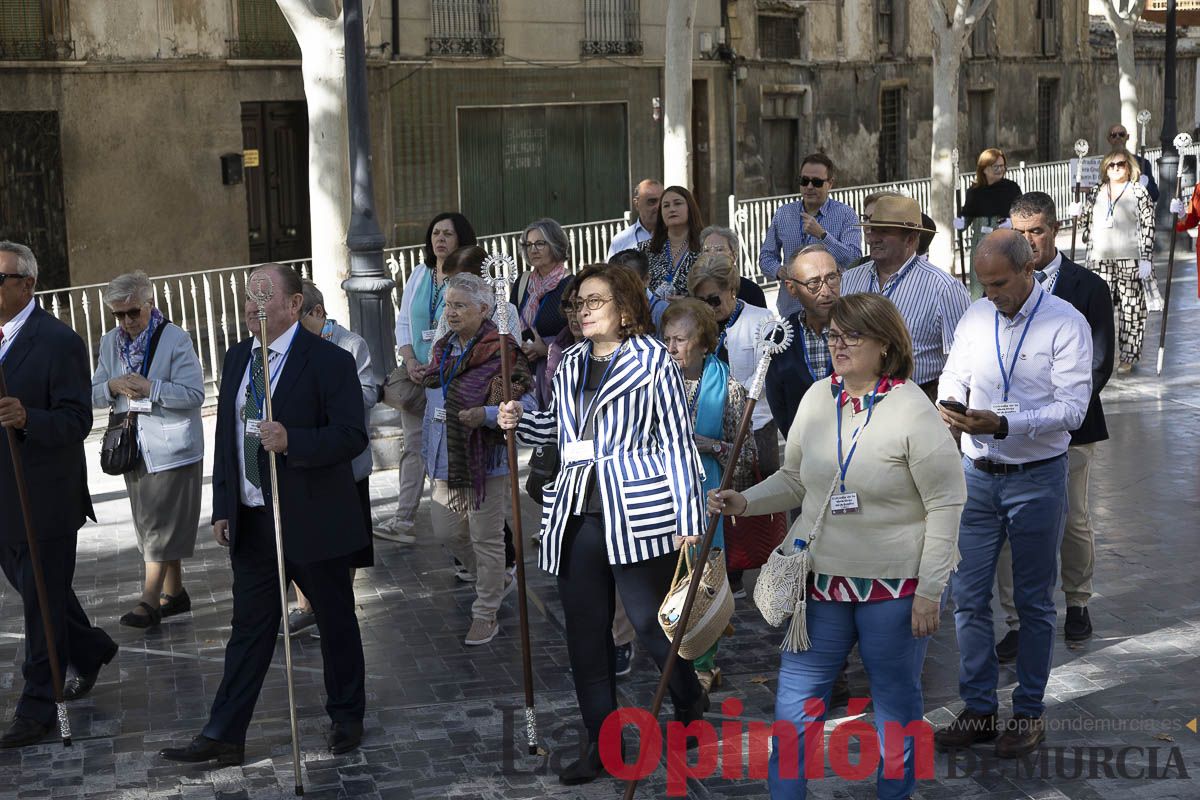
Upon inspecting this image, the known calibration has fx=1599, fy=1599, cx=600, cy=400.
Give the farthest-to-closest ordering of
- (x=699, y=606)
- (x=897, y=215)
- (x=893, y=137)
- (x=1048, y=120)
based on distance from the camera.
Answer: (x=1048, y=120) < (x=893, y=137) < (x=897, y=215) < (x=699, y=606)

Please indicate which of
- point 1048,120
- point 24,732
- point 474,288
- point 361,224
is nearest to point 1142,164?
point 361,224

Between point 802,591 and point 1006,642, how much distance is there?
2.38 metres

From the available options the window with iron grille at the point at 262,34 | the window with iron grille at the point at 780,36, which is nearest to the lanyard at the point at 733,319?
the window with iron grille at the point at 262,34

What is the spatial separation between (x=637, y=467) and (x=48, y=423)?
245 centimetres

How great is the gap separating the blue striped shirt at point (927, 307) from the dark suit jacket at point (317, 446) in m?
2.32

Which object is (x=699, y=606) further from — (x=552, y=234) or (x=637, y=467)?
(x=552, y=234)

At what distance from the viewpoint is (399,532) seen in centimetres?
948

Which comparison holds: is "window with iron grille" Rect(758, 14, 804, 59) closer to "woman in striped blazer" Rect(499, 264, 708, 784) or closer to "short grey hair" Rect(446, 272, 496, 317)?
"short grey hair" Rect(446, 272, 496, 317)

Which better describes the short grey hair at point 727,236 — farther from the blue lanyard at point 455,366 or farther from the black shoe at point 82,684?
the black shoe at point 82,684

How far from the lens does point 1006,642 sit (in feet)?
23.5

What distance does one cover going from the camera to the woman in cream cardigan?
5.00 m

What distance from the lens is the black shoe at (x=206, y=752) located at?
614cm

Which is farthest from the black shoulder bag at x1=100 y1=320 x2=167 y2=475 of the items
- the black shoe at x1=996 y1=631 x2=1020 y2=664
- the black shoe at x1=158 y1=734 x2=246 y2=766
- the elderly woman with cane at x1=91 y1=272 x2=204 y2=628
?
the black shoe at x1=996 y1=631 x2=1020 y2=664

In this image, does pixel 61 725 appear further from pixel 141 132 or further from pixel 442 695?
pixel 141 132
